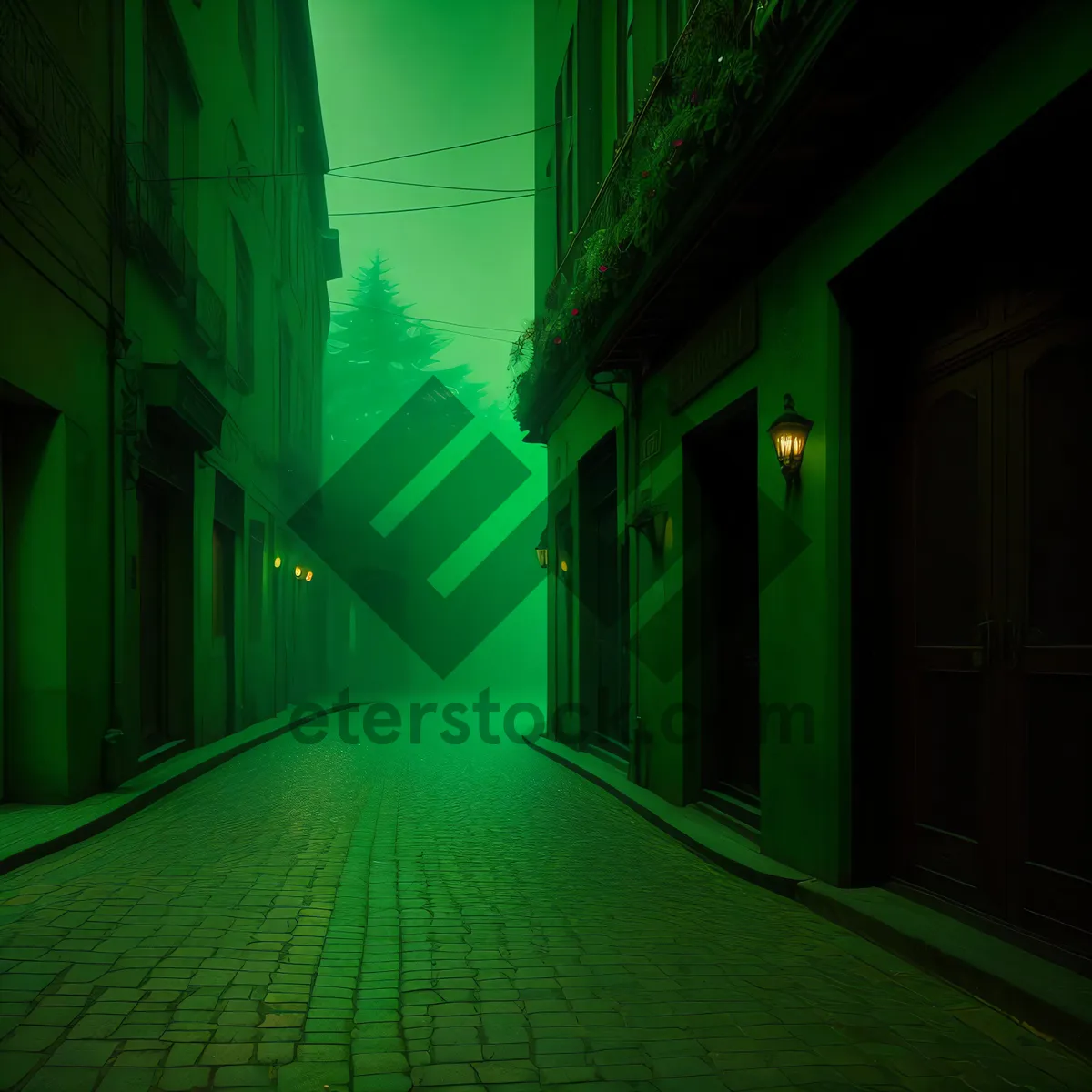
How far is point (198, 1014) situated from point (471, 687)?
111 ft

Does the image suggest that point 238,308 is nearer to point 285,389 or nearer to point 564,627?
point 285,389

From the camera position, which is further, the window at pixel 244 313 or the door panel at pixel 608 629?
the window at pixel 244 313

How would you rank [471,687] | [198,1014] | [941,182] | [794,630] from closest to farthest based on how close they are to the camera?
[198,1014], [941,182], [794,630], [471,687]

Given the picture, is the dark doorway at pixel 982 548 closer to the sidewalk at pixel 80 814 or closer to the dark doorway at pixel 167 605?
the sidewalk at pixel 80 814

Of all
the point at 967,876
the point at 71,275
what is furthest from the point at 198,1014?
the point at 71,275

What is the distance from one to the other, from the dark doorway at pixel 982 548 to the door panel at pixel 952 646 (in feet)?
0.04

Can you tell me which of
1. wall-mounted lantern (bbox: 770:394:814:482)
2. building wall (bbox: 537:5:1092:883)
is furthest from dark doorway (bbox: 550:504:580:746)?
wall-mounted lantern (bbox: 770:394:814:482)

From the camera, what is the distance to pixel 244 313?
17.5m

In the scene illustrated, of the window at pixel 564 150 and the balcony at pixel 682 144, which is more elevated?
the window at pixel 564 150

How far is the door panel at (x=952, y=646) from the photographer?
5148 mm

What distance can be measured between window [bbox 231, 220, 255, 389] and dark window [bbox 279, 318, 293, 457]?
4344mm

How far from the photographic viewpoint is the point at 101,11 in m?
9.68

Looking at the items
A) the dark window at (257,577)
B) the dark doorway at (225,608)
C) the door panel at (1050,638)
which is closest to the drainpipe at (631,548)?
the door panel at (1050,638)

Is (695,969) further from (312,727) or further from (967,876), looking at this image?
(312,727)
